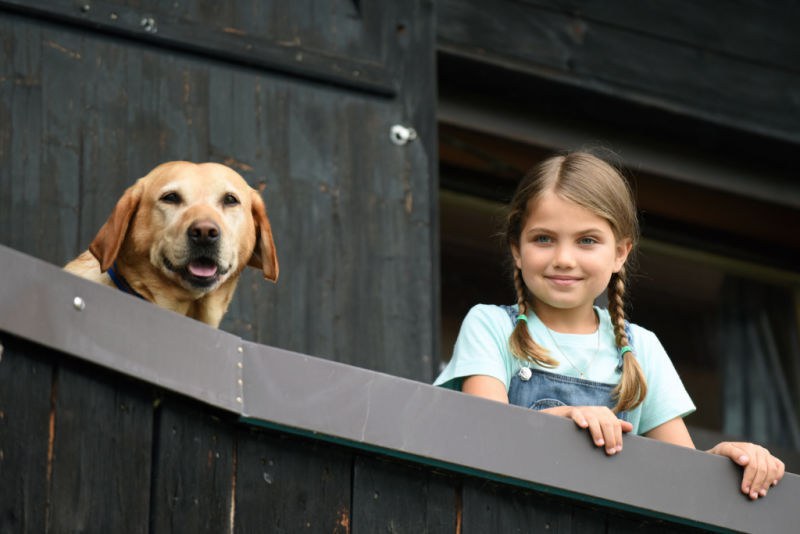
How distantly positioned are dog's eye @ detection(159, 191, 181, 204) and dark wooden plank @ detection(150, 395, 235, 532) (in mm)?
1562

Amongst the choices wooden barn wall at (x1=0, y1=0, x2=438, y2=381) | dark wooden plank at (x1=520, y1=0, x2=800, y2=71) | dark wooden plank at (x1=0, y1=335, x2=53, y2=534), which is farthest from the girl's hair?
dark wooden plank at (x1=520, y1=0, x2=800, y2=71)

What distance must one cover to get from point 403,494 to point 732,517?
0.73m

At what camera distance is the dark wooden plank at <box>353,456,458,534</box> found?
8.98 ft

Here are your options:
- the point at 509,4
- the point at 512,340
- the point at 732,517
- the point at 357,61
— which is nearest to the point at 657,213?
the point at 509,4

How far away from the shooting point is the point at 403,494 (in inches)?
109

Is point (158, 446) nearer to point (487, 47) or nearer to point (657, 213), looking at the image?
point (487, 47)

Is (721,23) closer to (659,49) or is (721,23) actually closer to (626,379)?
(659,49)

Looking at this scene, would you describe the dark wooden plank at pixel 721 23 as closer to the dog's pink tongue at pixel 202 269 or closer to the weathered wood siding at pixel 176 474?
the dog's pink tongue at pixel 202 269

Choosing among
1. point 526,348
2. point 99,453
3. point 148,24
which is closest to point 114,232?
point 526,348

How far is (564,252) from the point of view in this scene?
143 inches

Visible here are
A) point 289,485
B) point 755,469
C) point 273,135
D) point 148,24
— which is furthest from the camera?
point 273,135

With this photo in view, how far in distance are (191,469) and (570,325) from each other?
1.42 metres

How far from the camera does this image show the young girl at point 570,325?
3.53 m

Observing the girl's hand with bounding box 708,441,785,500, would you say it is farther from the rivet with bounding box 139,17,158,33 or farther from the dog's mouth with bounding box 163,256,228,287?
the rivet with bounding box 139,17,158,33
